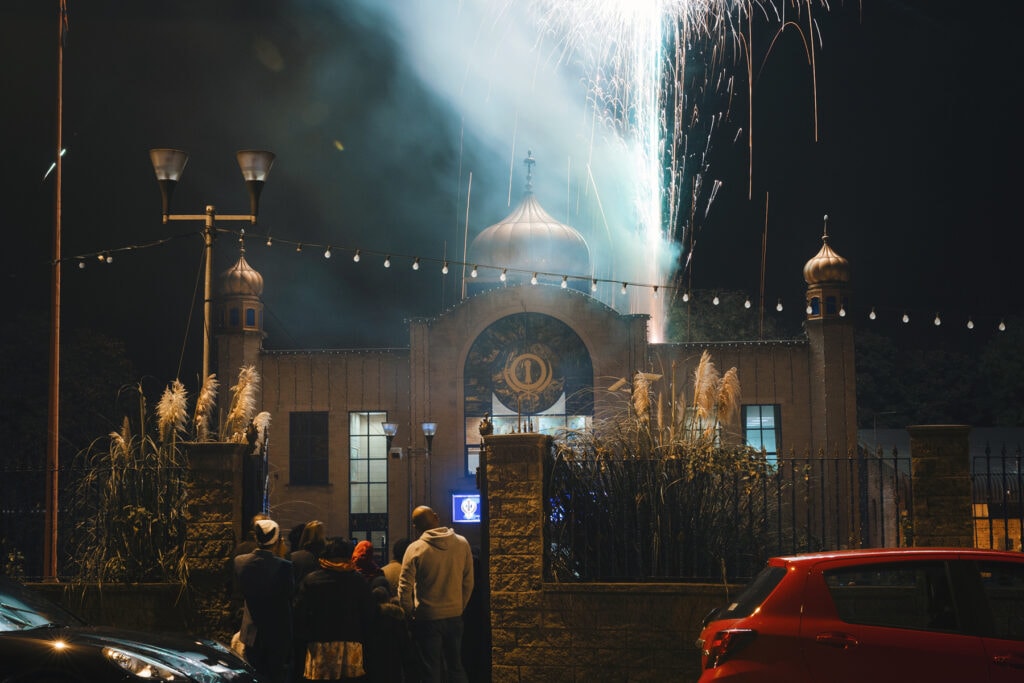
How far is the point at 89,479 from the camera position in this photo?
37.6ft

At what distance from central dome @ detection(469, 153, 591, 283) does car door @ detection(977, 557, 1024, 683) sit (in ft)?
96.4

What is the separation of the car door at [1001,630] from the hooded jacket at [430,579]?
13.3 ft

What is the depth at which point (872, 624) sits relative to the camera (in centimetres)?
705

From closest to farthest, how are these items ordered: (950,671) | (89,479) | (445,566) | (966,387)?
(950,671) < (445,566) < (89,479) < (966,387)

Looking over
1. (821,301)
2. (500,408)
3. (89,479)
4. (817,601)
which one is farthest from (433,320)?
(817,601)

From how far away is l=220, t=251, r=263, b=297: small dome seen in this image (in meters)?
34.3

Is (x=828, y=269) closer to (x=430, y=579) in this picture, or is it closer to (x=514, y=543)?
(x=514, y=543)

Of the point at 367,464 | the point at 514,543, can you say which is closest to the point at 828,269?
the point at 367,464

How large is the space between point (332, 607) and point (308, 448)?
25196 millimetres

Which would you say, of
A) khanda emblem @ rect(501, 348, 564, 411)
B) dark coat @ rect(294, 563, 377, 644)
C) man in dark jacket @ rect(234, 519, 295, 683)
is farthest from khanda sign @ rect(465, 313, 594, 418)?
dark coat @ rect(294, 563, 377, 644)

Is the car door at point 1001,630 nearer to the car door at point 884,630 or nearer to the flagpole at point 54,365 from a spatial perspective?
the car door at point 884,630

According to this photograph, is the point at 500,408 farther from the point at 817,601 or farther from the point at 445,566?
the point at 817,601

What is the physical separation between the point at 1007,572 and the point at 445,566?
14.1 feet

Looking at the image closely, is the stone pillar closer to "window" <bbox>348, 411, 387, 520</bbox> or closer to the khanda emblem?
the khanda emblem
